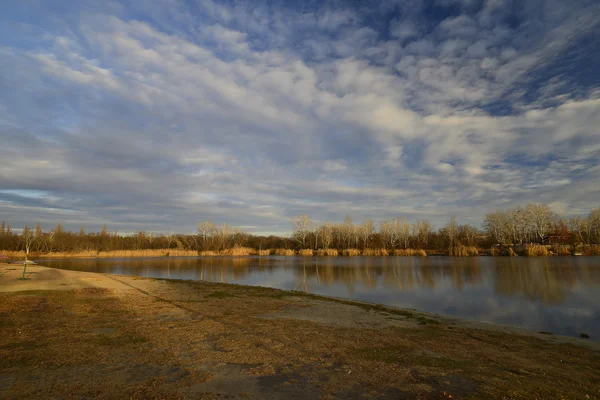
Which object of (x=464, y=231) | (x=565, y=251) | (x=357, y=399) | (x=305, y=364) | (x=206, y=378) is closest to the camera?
(x=357, y=399)

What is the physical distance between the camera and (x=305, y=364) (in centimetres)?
598

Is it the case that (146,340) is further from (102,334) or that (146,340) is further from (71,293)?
(71,293)

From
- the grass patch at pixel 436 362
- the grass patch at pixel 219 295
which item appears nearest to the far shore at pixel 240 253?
the grass patch at pixel 219 295

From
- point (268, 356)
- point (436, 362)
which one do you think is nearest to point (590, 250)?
point (436, 362)

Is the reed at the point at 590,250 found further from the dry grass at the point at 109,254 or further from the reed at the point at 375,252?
the dry grass at the point at 109,254

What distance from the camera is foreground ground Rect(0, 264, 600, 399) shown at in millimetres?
4809

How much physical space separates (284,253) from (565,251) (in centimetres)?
5165

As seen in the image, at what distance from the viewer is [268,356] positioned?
20.8ft

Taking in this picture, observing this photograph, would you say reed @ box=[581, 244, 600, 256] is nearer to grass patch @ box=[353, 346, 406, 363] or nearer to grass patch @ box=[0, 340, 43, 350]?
grass patch @ box=[353, 346, 406, 363]

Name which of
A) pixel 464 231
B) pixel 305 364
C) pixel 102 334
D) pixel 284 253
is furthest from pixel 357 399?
pixel 464 231

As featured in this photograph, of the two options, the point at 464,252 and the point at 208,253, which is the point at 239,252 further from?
the point at 464,252

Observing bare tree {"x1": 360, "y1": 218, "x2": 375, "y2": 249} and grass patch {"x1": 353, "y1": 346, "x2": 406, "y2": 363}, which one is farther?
bare tree {"x1": 360, "y1": 218, "x2": 375, "y2": 249}

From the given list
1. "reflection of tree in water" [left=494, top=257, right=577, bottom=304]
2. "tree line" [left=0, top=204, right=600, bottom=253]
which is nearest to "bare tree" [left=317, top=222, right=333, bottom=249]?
"tree line" [left=0, top=204, right=600, bottom=253]

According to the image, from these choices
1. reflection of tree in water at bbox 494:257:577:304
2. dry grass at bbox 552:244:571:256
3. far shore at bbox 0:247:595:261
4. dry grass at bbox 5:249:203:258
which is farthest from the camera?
dry grass at bbox 5:249:203:258
